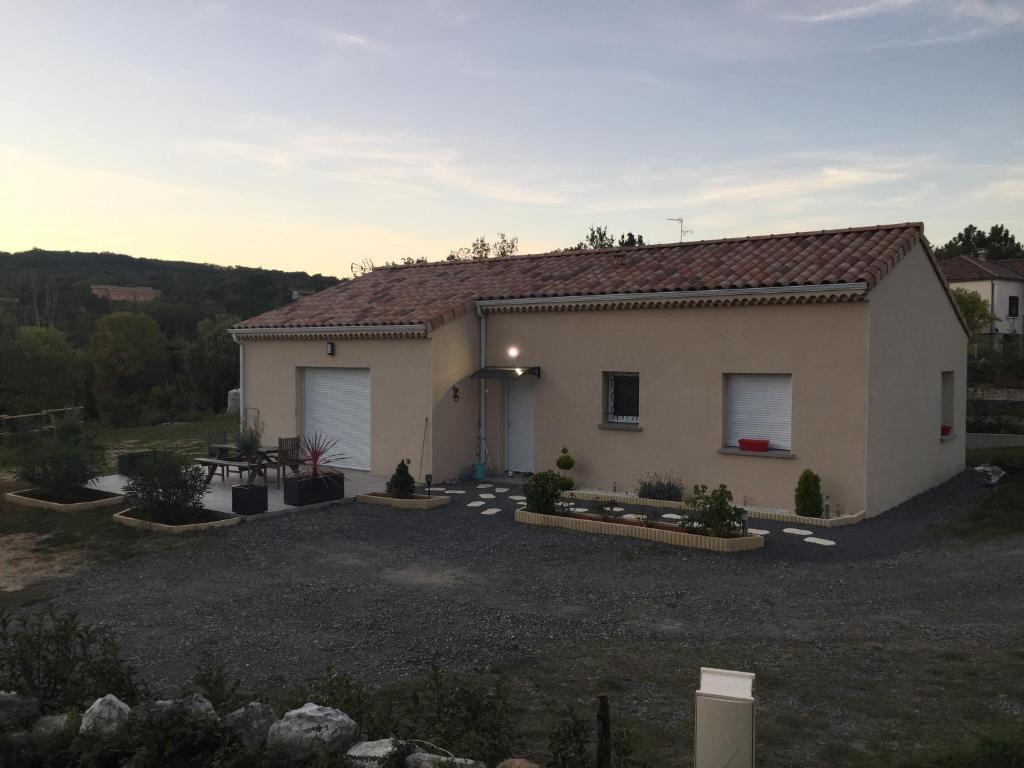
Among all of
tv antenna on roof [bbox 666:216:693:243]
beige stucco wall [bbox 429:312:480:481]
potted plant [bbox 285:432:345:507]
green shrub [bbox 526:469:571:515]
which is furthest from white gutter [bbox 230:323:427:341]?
tv antenna on roof [bbox 666:216:693:243]

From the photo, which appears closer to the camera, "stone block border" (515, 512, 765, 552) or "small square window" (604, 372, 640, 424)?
"stone block border" (515, 512, 765, 552)

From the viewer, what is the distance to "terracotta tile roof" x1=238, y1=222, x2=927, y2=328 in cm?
1396

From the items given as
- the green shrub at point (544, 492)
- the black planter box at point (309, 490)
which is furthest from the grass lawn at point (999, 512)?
the black planter box at point (309, 490)

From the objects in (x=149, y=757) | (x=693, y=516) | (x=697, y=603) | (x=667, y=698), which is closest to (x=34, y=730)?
(x=149, y=757)

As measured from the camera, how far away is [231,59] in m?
17.3

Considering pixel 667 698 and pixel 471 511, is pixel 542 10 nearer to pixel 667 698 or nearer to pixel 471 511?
pixel 471 511

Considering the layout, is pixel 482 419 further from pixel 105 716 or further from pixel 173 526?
pixel 105 716

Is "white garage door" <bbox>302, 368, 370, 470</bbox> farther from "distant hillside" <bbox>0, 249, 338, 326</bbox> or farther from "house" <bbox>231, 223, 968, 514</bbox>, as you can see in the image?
"distant hillside" <bbox>0, 249, 338, 326</bbox>

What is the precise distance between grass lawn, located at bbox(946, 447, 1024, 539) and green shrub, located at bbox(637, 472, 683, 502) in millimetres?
4404

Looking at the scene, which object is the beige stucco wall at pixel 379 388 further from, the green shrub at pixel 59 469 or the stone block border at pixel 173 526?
the green shrub at pixel 59 469

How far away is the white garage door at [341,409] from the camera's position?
17.9m

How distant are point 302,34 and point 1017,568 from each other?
16.1 metres

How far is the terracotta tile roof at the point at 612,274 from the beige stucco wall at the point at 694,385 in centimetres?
58

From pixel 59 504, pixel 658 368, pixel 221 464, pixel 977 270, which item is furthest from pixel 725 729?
pixel 977 270
